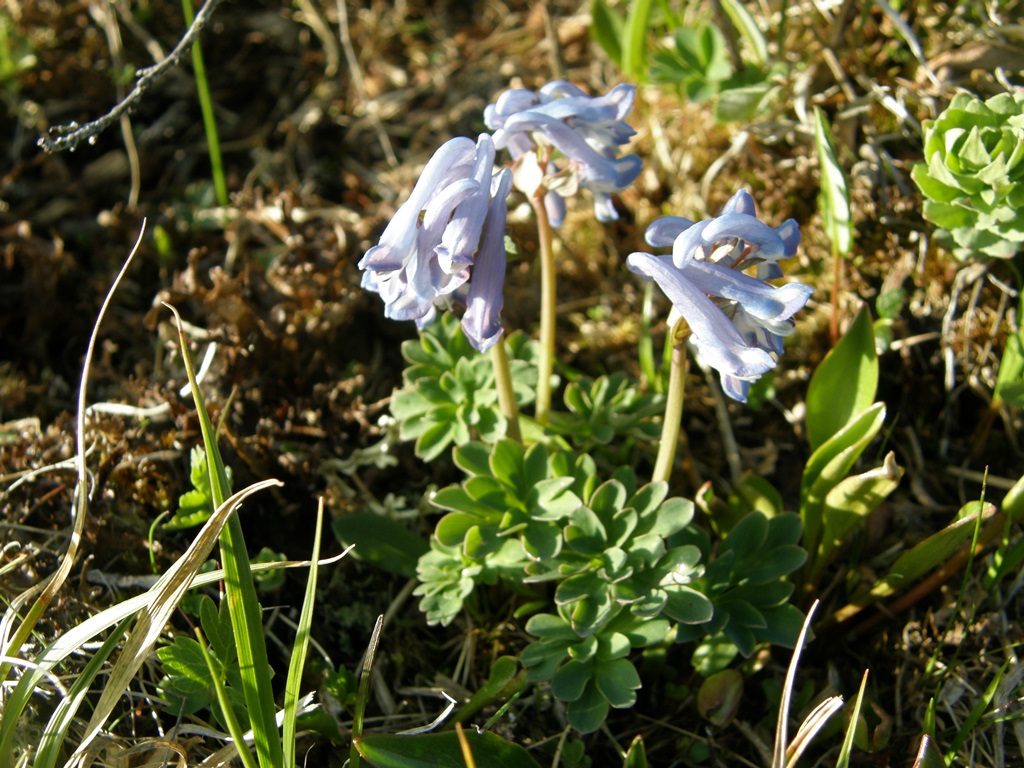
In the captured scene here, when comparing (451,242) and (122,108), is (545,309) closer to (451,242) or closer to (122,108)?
(451,242)

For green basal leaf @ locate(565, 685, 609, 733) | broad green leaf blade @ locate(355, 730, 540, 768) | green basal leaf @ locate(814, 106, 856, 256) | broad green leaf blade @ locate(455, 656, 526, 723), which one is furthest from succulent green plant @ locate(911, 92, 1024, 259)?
broad green leaf blade @ locate(355, 730, 540, 768)

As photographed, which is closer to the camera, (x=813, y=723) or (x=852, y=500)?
(x=813, y=723)

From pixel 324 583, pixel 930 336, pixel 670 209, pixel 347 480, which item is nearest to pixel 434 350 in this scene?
pixel 347 480

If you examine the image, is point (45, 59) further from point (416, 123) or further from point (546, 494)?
point (546, 494)

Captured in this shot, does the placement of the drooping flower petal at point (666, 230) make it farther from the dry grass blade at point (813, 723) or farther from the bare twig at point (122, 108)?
the bare twig at point (122, 108)

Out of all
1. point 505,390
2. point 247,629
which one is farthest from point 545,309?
point 247,629

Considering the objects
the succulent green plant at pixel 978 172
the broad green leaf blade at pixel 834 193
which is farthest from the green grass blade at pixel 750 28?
the succulent green plant at pixel 978 172

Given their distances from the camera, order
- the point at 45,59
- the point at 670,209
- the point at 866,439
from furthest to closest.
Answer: the point at 45,59 → the point at 670,209 → the point at 866,439
